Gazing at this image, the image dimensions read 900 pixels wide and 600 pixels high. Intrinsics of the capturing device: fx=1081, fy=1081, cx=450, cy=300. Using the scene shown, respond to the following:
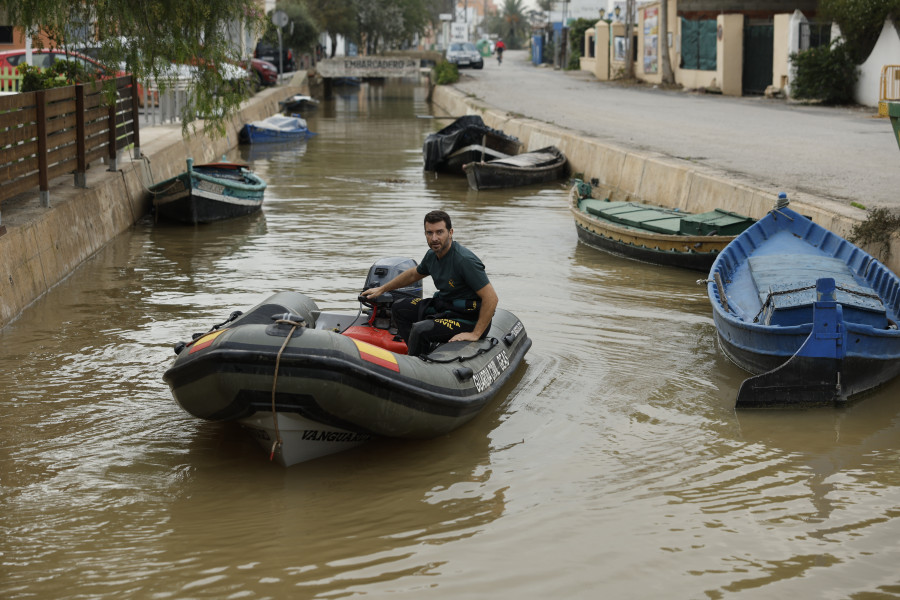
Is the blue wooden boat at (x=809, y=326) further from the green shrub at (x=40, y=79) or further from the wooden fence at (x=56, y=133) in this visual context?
the green shrub at (x=40, y=79)

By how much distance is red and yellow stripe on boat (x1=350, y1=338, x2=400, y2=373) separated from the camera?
667 cm

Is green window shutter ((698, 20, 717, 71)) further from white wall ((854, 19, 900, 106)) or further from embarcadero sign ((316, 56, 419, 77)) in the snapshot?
embarcadero sign ((316, 56, 419, 77))

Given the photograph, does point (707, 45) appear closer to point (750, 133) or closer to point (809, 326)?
point (750, 133)

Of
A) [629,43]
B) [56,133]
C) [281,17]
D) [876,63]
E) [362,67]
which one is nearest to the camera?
[56,133]

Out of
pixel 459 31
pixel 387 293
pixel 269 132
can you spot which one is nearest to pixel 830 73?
pixel 269 132

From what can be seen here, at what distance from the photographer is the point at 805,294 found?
8883 mm

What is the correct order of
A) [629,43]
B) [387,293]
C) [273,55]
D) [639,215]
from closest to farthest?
[387,293], [639,215], [629,43], [273,55]

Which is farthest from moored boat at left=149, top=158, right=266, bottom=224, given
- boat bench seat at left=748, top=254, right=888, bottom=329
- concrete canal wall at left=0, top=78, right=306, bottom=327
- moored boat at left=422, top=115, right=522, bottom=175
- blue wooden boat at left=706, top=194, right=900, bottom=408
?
boat bench seat at left=748, top=254, right=888, bottom=329

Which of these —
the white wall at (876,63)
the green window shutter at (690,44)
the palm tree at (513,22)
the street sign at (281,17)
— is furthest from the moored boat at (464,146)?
the palm tree at (513,22)

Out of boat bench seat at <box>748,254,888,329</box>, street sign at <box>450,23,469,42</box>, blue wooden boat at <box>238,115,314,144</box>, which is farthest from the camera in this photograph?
street sign at <box>450,23,469,42</box>

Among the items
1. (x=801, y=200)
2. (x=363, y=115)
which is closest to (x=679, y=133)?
(x=801, y=200)

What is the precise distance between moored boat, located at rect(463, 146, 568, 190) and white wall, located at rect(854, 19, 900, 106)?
10514 mm

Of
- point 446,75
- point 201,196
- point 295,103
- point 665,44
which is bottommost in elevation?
point 201,196

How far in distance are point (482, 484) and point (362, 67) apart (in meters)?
46.4
